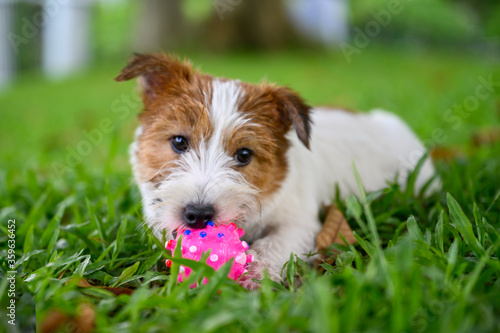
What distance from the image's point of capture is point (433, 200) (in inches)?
155

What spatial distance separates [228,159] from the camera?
3.30 m

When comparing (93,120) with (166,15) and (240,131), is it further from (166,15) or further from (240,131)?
(166,15)

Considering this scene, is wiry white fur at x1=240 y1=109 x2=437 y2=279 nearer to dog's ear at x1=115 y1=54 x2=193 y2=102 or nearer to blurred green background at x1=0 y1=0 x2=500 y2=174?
blurred green background at x1=0 y1=0 x2=500 y2=174

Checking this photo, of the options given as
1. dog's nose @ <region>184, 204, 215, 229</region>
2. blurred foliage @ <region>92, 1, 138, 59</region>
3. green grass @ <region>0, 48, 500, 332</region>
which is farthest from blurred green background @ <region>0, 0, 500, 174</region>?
dog's nose @ <region>184, 204, 215, 229</region>

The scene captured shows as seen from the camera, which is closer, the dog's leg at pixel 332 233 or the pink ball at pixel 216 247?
the pink ball at pixel 216 247

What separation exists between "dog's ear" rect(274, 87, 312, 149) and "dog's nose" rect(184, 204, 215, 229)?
35.6 inches

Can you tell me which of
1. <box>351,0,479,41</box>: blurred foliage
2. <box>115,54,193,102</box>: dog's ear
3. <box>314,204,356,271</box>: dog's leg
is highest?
<box>351,0,479,41</box>: blurred foliage

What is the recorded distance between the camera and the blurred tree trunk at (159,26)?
21.2 meters

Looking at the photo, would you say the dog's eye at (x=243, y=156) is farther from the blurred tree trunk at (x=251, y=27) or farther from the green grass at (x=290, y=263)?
the blurred tree trunk at (x=251, y=27)

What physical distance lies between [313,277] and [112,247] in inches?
58.8


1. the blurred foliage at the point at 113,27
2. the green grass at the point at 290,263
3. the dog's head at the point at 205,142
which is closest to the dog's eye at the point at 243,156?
the dog's head at the point at 205,142

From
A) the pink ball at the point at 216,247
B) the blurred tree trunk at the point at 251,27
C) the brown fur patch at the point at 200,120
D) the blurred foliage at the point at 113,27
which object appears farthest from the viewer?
the blurred foliage at the point at 113,27

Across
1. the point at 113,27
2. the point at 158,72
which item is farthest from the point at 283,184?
the point at 113,27

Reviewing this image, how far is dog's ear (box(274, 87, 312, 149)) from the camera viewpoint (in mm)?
3447
